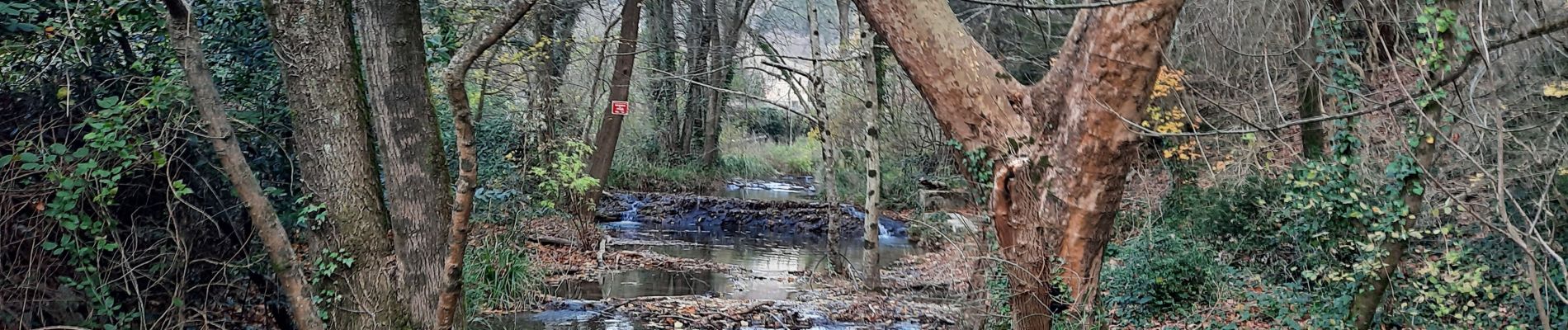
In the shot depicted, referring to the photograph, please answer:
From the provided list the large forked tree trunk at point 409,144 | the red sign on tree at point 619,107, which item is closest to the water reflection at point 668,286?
the red sign on tree at point 619,107

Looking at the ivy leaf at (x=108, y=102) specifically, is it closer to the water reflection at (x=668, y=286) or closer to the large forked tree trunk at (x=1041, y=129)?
the large forked tree trunk at (x=1041, y=129)

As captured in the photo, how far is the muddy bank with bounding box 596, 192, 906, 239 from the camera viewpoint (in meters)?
17.0

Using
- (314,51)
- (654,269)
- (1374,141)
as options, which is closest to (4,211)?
(314,51)

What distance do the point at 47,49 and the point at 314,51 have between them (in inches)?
43.9

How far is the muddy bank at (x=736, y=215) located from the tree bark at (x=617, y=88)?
8.01 ft

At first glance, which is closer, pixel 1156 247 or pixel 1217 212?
pixel 1156 247

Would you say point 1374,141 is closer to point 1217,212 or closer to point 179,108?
point 1217,212

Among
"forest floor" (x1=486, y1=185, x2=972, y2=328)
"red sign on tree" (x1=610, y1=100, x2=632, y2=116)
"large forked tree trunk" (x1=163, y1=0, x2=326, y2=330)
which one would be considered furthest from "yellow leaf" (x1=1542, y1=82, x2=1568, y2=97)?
"red sign on tree" (x1=610, y1=100, x2=632, y2=116)

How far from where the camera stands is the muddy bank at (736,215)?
55.7 ft

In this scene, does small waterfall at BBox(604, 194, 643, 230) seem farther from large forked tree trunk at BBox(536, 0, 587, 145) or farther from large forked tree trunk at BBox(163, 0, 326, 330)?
large forked tree trunk at BBox(163, 0, 326, 330)

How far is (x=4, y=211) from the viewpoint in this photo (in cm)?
402

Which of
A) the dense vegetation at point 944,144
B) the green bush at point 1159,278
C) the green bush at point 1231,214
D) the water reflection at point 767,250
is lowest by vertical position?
the water reflection at point 767,250

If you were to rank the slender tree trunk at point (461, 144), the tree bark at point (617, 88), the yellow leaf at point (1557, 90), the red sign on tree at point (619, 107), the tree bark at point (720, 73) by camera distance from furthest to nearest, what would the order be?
the tree bark at point (720, 73) < the tree bark at point (617, 88) < the red sign on tree at point (619, 107) < the yellow leaf at point (1557, 90) < the slender tree trunk at point (461, 144)

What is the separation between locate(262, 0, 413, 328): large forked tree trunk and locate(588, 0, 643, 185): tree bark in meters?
8.04
